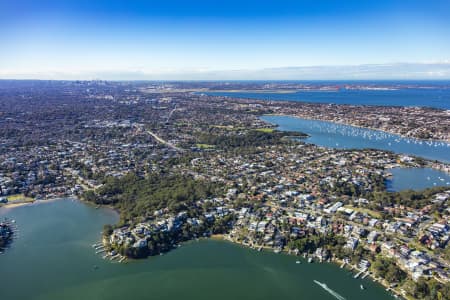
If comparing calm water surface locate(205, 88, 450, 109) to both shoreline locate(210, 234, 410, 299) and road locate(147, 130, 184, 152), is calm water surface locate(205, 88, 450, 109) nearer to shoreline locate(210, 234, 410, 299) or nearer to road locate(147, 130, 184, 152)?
road locate(147, 130, 184, 152)

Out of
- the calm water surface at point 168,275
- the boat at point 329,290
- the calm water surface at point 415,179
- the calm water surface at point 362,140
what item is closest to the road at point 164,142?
the calm water surface at point 362,140

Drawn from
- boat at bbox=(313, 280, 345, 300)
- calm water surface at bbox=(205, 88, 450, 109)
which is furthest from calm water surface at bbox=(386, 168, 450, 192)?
calm water surface at bbox=(205, 88, 450, 109)

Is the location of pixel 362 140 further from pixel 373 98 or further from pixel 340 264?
pixel 373 98

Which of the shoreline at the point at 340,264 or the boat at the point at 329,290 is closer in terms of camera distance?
A: the boat at the point at 329,290

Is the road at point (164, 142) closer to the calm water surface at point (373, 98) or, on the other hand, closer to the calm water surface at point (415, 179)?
the calm water surface at point (415, 179)

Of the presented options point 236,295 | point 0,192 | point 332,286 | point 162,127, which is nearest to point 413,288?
point 332,286
